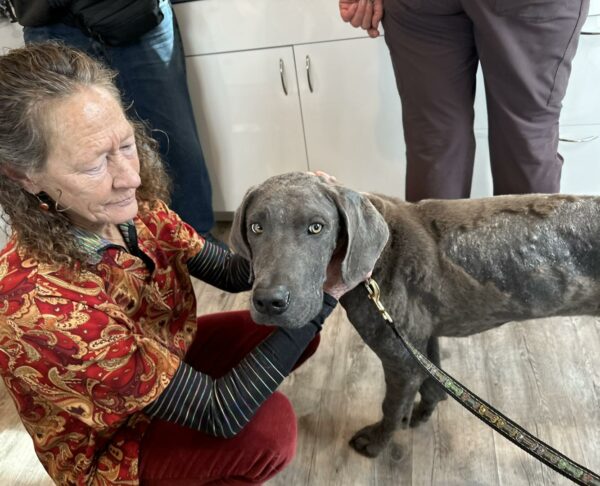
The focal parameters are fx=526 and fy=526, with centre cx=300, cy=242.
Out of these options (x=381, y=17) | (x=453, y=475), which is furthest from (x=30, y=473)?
(x=381, y=17)

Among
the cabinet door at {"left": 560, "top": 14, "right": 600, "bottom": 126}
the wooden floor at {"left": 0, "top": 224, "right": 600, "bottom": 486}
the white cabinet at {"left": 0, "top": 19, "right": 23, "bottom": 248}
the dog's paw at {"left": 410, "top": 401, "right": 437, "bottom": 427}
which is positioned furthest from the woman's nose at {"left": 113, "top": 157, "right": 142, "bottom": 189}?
the cabinet door at {"left": 560, "top": 14, "right": 600, "bottom": 126}

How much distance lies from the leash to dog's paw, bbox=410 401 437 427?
0.64m

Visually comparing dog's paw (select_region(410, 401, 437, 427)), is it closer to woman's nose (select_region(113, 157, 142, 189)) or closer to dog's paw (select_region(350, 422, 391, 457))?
dog's paw (select_region(350, 422, 391, 457))

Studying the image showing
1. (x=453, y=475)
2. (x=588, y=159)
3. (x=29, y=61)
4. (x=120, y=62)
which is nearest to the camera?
(x=29, y=61)

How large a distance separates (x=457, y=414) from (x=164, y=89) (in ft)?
6.09

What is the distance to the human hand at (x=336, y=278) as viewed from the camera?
1.31 m

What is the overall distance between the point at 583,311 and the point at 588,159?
142 cm

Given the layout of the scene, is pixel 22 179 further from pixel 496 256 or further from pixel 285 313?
pixel 496 256

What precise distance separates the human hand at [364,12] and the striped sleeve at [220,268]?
993 millimetres

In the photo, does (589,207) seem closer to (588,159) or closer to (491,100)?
(491,100)

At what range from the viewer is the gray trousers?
155 cm

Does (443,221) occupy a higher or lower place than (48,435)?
higher

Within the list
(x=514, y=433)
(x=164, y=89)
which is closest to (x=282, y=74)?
(x=164, y=89)

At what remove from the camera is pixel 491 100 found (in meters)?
1.76
